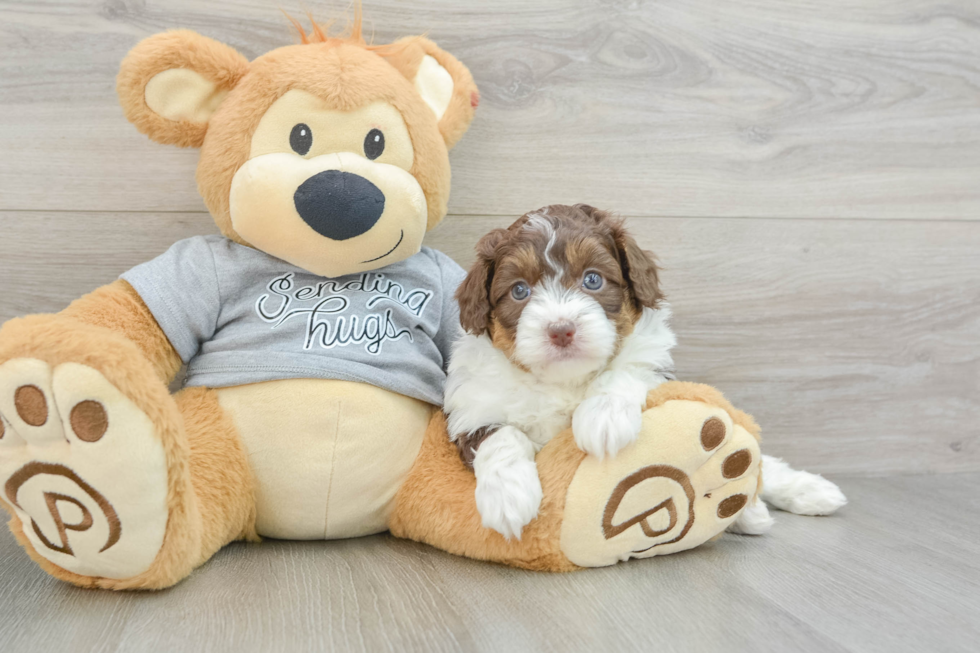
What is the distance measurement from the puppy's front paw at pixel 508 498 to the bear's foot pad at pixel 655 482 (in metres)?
0.07

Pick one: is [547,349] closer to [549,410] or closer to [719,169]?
[549,410]

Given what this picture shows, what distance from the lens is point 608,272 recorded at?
1.32 m

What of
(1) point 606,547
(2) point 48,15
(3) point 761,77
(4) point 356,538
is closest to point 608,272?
(1) point 606,547

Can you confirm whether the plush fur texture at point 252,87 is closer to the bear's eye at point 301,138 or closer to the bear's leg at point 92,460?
the bear's eye at point 301,138

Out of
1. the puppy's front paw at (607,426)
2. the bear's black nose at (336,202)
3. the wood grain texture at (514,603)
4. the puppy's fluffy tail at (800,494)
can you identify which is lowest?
the puppy's fluffy tail at (800,494)

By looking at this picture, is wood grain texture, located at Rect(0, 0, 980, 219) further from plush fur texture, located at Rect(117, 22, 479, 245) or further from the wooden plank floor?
plush fur texture, located at Rect(117, 22, 479, 245)

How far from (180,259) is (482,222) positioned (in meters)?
0.75

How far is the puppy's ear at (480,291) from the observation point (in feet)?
4.43

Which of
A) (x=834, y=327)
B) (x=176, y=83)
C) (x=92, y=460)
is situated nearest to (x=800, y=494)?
(x=834, y=327)

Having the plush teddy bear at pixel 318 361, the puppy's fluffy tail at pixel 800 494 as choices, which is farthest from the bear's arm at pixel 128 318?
the puppy's fluffy tail at pixel 800 494

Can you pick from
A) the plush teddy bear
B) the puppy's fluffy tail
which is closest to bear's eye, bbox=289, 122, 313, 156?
the plush teddy bear

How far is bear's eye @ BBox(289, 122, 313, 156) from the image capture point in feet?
4.53

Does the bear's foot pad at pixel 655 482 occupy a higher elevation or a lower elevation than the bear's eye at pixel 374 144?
lower

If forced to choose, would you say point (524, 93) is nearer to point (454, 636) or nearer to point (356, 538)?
point (356, 538)
